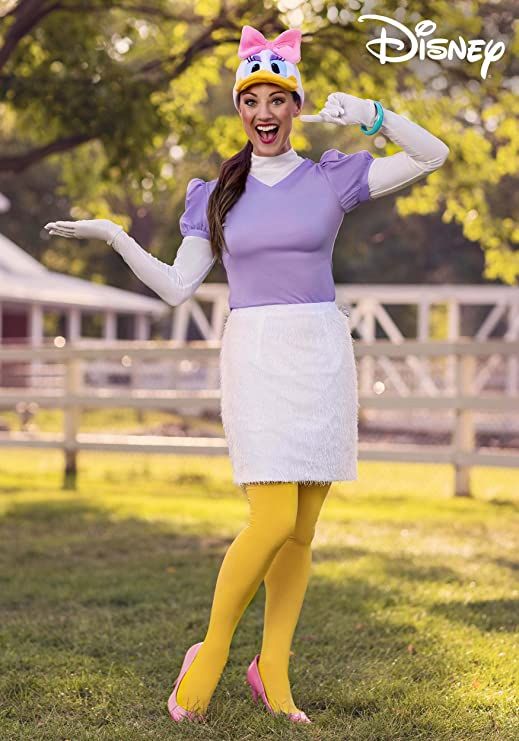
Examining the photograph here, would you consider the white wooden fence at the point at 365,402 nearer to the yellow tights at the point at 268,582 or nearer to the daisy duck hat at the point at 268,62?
the yellow tights at the point at 268,582

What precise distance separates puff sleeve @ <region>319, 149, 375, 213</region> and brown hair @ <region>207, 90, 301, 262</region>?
261 mm

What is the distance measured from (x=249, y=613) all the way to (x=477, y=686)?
1510 mm

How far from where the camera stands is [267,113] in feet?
11.4

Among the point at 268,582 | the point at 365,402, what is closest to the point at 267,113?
the point at 268,582

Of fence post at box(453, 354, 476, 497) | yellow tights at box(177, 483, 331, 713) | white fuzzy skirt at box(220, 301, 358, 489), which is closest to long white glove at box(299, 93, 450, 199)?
white fuzzy skirt at box(220, 301, 358, 489)

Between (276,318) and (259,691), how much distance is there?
119cm

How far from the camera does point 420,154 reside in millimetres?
3375

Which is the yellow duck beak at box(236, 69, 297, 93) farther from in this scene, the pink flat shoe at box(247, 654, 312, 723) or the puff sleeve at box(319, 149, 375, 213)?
the pink flat shoe at box(247, 654, 312, 723)

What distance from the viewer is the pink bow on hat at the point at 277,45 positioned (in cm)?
354

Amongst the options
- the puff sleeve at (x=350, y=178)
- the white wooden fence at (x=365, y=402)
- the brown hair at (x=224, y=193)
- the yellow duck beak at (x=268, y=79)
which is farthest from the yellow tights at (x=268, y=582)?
the white wooden fence at (x=365, y=402)

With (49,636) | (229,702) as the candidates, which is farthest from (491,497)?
(229,702)

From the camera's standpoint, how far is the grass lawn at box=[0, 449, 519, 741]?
11.6 ft

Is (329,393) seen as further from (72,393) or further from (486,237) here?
(72,393)

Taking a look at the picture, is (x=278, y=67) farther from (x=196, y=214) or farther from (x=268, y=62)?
(x=196, y=214)
